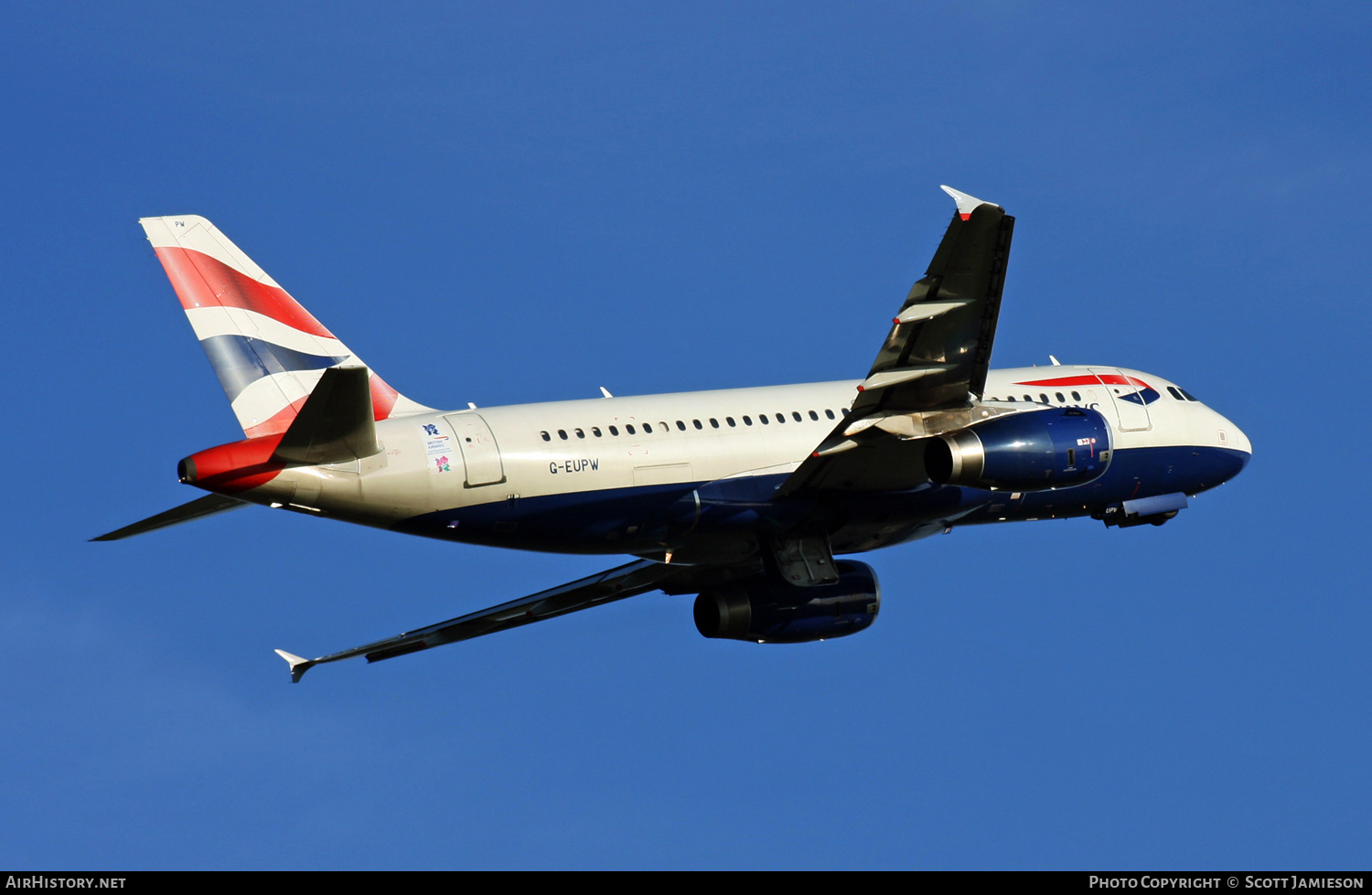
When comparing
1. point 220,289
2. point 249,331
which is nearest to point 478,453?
point 249,331

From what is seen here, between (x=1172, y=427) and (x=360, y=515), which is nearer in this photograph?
(x=360, y=515)

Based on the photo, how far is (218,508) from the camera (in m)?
34.2

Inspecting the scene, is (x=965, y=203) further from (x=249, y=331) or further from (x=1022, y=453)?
(x=249, y=331)

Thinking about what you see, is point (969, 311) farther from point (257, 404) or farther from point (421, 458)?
point (257, 404)

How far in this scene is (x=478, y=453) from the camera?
3425 cm

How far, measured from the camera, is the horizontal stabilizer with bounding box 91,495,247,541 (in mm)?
33656

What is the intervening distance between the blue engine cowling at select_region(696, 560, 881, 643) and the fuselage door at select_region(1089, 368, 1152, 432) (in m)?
6.86

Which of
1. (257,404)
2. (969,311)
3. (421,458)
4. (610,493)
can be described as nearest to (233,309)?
(257,404)

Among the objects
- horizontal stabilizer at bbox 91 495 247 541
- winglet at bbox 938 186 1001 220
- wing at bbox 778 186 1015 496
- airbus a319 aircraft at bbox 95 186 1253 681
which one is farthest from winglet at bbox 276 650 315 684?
winglet at bbox 938 186 1001 220

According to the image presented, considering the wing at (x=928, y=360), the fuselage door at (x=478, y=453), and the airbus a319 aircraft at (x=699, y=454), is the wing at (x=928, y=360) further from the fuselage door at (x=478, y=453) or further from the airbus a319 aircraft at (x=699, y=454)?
the fuselage door at (x=478, y=453)

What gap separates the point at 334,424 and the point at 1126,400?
1920cm
